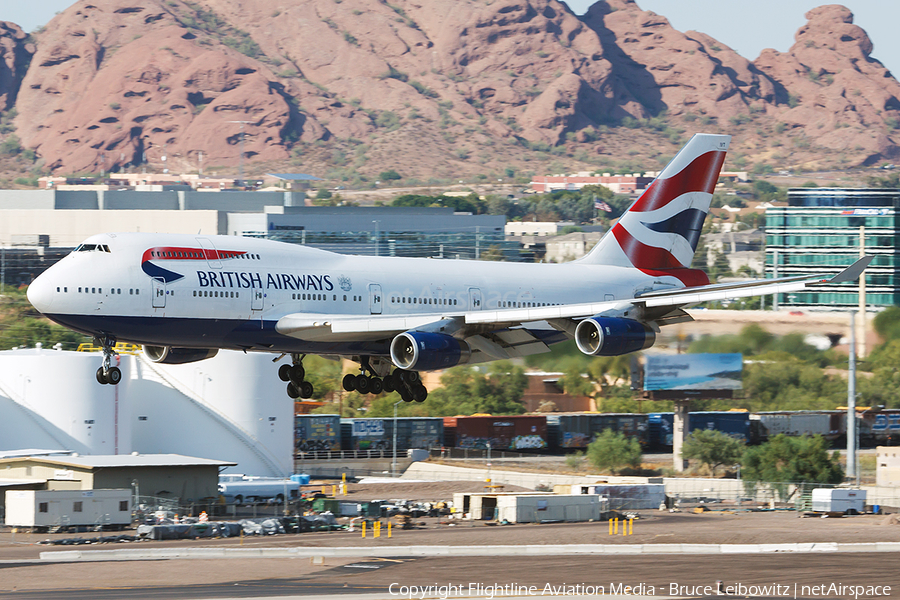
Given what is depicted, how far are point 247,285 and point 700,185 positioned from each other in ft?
93.6

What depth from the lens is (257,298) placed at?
58.2 meters

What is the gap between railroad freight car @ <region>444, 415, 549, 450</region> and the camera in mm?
142625

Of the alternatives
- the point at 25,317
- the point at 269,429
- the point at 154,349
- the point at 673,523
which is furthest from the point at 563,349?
the point at 25,317

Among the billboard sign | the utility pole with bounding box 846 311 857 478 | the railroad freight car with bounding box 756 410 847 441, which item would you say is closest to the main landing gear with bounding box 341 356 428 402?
the billboard sign

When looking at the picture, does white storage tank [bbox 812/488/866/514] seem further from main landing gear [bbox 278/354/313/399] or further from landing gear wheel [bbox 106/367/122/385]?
landing gear wheel [bbox 106/367/122/385]

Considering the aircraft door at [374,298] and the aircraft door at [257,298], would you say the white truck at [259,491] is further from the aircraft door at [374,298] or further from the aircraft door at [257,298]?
the aircraft door at [257,298]

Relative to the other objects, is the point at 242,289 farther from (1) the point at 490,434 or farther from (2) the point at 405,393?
(1) the point at 490,434

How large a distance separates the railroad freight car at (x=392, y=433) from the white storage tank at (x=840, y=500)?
47.2m

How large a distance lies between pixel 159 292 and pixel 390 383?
13.1 meters

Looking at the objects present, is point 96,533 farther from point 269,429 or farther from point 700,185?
point 700,185

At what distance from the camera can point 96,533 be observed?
89750 millimetres

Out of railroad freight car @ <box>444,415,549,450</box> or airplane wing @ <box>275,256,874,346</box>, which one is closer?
airplane wing @ <box>275,256,874,346</box>

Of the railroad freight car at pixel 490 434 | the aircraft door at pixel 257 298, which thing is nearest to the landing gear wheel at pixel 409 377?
the aircraft door at pixel 257 298

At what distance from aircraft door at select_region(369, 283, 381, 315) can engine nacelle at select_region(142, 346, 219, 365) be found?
7.37 m
